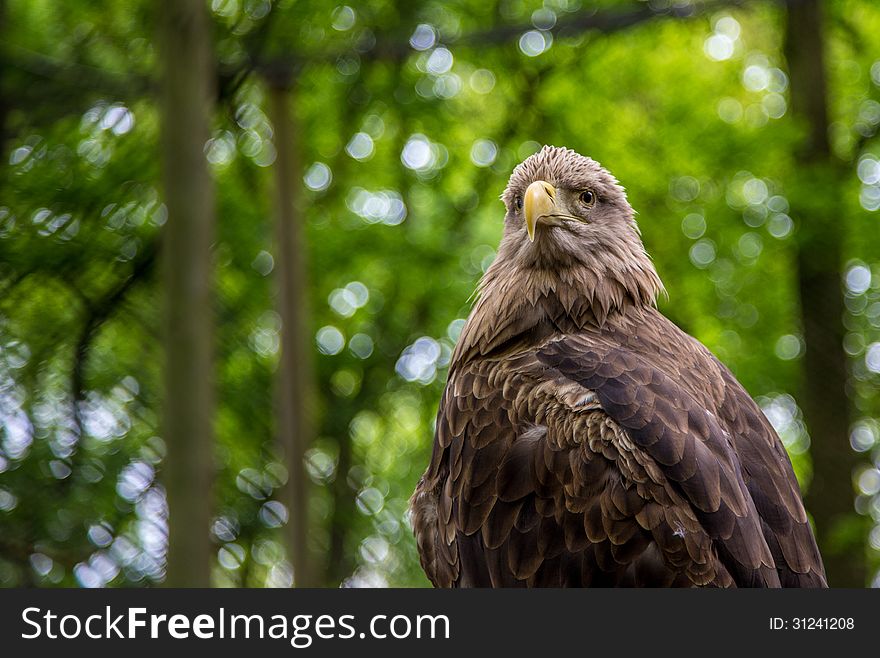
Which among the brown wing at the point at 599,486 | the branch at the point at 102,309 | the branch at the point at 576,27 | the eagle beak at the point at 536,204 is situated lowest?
the brown wing at the point at 599,486

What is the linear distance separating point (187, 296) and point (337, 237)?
22.5ft

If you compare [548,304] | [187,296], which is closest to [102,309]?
[187,296]

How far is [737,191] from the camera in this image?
32.8 feet

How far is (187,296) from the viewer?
3592 millimetres

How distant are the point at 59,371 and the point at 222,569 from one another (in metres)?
2.86

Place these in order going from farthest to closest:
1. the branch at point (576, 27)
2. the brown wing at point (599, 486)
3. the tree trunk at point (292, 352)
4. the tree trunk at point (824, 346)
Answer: the tree trunk at point (824, 346), the branch at point (576, 27), the tree trunk at point (292, 352), the brown wing at point (599, 486)

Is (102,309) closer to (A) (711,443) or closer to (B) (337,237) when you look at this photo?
(A) (711,443)

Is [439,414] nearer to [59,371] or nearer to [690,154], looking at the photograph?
[59,371]

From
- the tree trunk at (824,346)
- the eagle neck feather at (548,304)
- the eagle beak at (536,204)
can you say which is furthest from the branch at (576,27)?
the tree trunk at (824,346)

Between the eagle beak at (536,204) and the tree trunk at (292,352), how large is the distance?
4.46 feet

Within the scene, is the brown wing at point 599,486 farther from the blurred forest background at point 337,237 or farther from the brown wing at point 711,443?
the blurred forest background at point 337,237

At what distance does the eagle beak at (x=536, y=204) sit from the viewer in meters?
3.74

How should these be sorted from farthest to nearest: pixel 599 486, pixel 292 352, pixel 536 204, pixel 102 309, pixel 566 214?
pixel 102 309 < pixel 292 352 < pixel 566 214 < pixel 536 204 < pixel 599 486

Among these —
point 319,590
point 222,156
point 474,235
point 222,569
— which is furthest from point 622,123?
point 319,590
